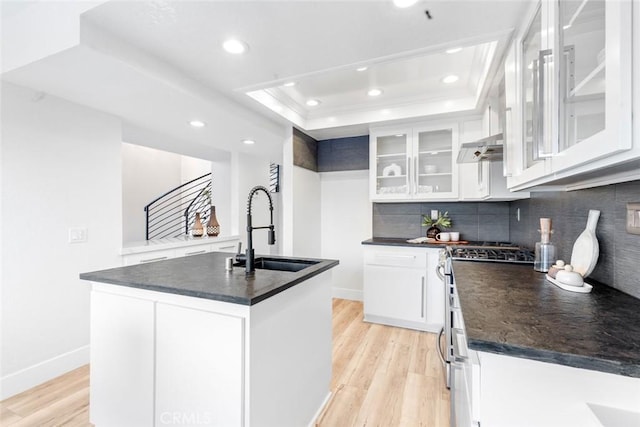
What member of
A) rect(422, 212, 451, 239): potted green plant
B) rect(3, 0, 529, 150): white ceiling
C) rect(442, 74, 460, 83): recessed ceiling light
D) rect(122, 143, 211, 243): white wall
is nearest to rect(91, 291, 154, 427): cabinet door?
rect(3, 0, 529, 150): white ceiling

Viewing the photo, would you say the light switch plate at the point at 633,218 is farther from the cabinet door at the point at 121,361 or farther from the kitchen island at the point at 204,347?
the cabinet door at the point at 121,361

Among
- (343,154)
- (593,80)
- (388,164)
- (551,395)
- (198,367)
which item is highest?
(343,154)

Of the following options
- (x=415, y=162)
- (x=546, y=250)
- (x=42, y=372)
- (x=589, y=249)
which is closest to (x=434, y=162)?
(x=415, y=162)

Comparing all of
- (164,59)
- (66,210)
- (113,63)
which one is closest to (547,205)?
(164,59)

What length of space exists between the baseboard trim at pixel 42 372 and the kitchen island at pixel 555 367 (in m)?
2.89

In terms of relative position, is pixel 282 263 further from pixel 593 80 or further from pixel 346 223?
pixel 346 223

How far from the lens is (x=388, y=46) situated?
5.88 feet

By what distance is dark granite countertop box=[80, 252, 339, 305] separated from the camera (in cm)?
126

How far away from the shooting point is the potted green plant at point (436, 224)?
3.42 m

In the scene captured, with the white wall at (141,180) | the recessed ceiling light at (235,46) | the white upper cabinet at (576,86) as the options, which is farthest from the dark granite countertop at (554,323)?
the white wall at (141,180)

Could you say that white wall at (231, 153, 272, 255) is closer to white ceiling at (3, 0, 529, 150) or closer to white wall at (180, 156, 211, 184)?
white ceiling at (3, 0, 529, 150)

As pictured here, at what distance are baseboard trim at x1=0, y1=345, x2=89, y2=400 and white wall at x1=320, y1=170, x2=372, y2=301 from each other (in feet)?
9.52

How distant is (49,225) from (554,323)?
3095mm

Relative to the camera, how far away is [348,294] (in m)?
4.25
